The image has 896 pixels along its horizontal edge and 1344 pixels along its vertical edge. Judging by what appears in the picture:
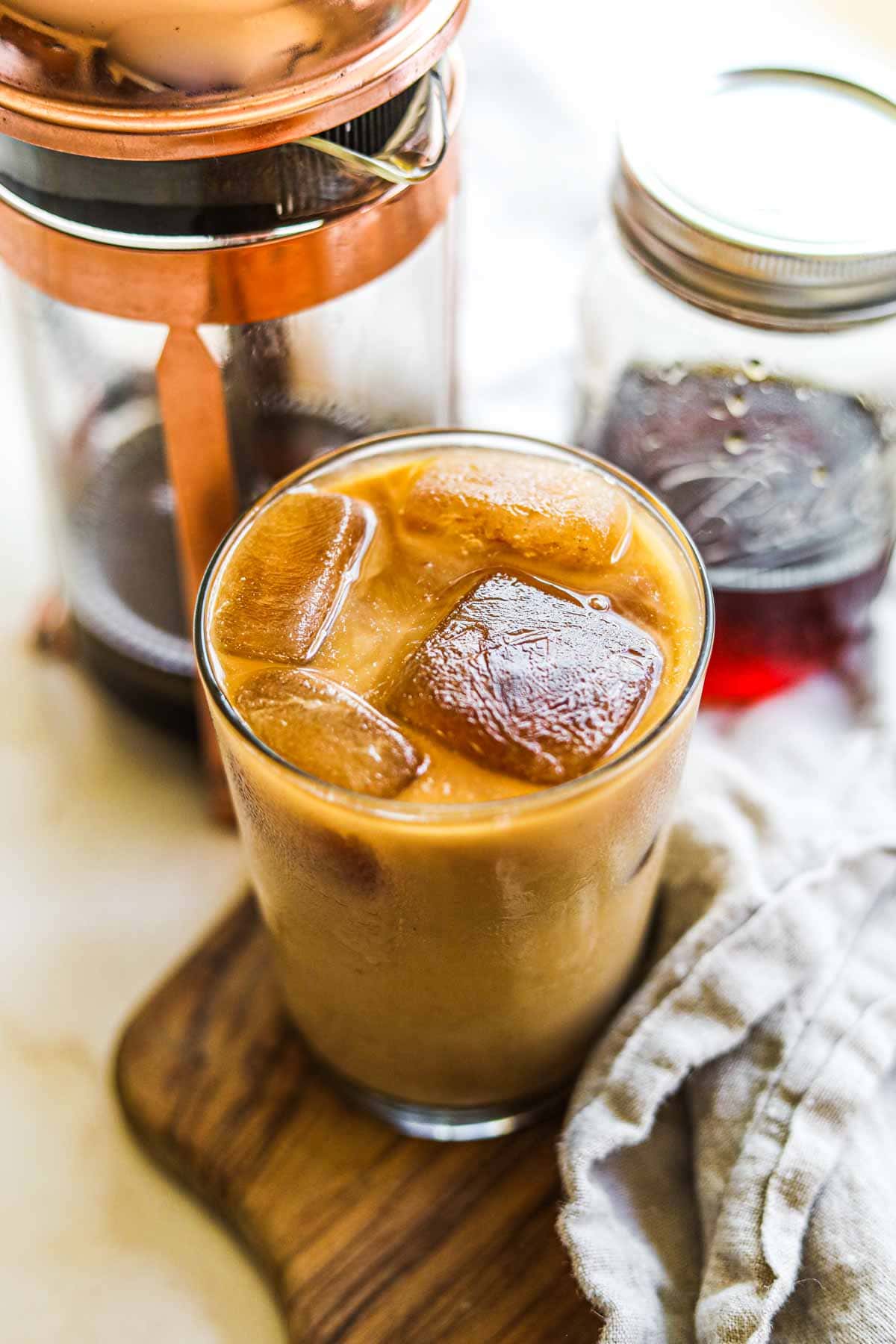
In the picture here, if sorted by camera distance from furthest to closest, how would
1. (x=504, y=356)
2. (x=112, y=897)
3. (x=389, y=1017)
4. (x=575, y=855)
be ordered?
(x=504, y=356)
(x=112, y=897)
(x=389, y=1017)
(x=575, y=855)

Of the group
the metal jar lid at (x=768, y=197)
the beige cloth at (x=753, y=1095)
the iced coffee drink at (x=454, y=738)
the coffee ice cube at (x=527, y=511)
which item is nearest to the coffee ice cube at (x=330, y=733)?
the iced coffee drink at (x=454, y=738)

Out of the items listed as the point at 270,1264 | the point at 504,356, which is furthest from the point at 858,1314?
the point at 504,356

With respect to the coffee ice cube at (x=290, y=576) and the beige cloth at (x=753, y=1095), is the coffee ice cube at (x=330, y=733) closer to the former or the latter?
the coffee ice cube at (x=290, y=576)

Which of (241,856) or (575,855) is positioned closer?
(575,855)

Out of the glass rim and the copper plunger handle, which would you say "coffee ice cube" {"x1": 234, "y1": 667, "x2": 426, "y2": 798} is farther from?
the copper plunger handle

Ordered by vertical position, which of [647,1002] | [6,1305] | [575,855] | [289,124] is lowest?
[6,1305]

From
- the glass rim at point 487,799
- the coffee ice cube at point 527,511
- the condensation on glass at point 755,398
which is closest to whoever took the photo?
the glass rim at point 487,799

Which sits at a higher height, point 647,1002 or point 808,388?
point 808,388

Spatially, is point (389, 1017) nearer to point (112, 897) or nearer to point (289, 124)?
point (112, 897)

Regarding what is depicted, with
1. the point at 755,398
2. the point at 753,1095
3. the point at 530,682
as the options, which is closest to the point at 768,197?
the point at 755,398
